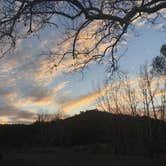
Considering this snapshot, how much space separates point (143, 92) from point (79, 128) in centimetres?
684

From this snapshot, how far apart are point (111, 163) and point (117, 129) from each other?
15.9 m

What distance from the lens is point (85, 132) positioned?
42000mm

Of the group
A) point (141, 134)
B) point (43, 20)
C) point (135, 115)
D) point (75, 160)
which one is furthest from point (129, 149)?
point (43, 20)

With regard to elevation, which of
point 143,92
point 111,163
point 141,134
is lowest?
point 111,163

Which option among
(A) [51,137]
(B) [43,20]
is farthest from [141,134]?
(B) [43,20]

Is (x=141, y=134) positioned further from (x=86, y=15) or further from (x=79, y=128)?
(x=86, y=15)

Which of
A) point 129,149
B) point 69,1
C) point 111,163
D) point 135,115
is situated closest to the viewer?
point 69,1

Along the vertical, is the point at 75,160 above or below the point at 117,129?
below

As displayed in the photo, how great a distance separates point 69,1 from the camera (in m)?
14.0

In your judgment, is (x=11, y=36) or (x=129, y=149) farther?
(x=129, y=149)

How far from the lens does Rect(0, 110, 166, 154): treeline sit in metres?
38.2

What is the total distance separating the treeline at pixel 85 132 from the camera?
38219 mm

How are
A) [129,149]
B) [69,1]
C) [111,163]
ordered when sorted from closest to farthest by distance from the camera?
[69,1] → [111,163] → [129,149]

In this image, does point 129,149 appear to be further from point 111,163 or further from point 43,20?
point 43,20
